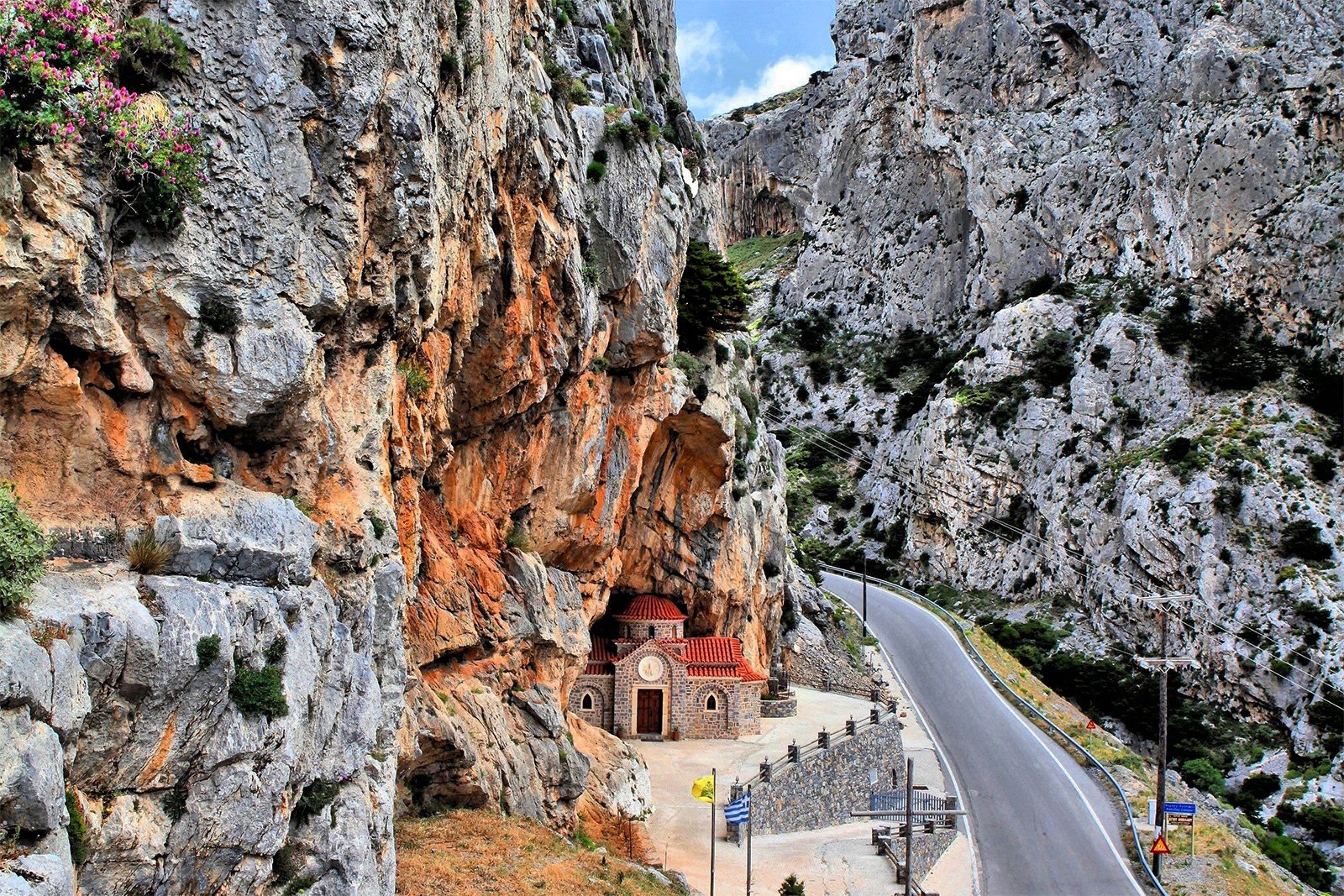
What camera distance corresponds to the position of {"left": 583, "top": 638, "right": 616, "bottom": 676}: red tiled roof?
38.6 metres

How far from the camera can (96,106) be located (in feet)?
38.1

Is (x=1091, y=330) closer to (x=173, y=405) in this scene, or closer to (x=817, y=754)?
(x=817, y=754)

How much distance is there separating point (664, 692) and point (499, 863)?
760 inches

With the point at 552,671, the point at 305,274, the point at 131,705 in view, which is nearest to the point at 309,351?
the point at 305,274

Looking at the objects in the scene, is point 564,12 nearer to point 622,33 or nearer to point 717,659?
point 622,33

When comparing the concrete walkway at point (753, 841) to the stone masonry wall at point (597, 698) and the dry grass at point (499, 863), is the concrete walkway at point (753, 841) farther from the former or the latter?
the dry grass at point (499, 863)

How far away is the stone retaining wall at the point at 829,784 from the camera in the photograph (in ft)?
103

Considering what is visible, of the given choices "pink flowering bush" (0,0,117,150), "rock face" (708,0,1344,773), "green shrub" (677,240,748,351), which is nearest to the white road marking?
"rock face" (708,0,1344,773)

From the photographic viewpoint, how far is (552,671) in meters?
29.0

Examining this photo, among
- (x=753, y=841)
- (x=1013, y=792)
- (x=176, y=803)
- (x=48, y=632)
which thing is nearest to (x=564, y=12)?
(x=753, y=841)

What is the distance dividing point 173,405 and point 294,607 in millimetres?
3114

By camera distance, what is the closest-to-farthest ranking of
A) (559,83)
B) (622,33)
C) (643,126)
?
1. (559,83)
2. (643,126)
3. (622,33)

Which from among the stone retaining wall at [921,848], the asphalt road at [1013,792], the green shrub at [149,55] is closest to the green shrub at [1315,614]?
the asphalt road at [1013,792]

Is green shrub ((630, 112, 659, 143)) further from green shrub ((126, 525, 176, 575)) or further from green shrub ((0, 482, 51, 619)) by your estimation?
green shrub ((0, 482, 51, 619))
